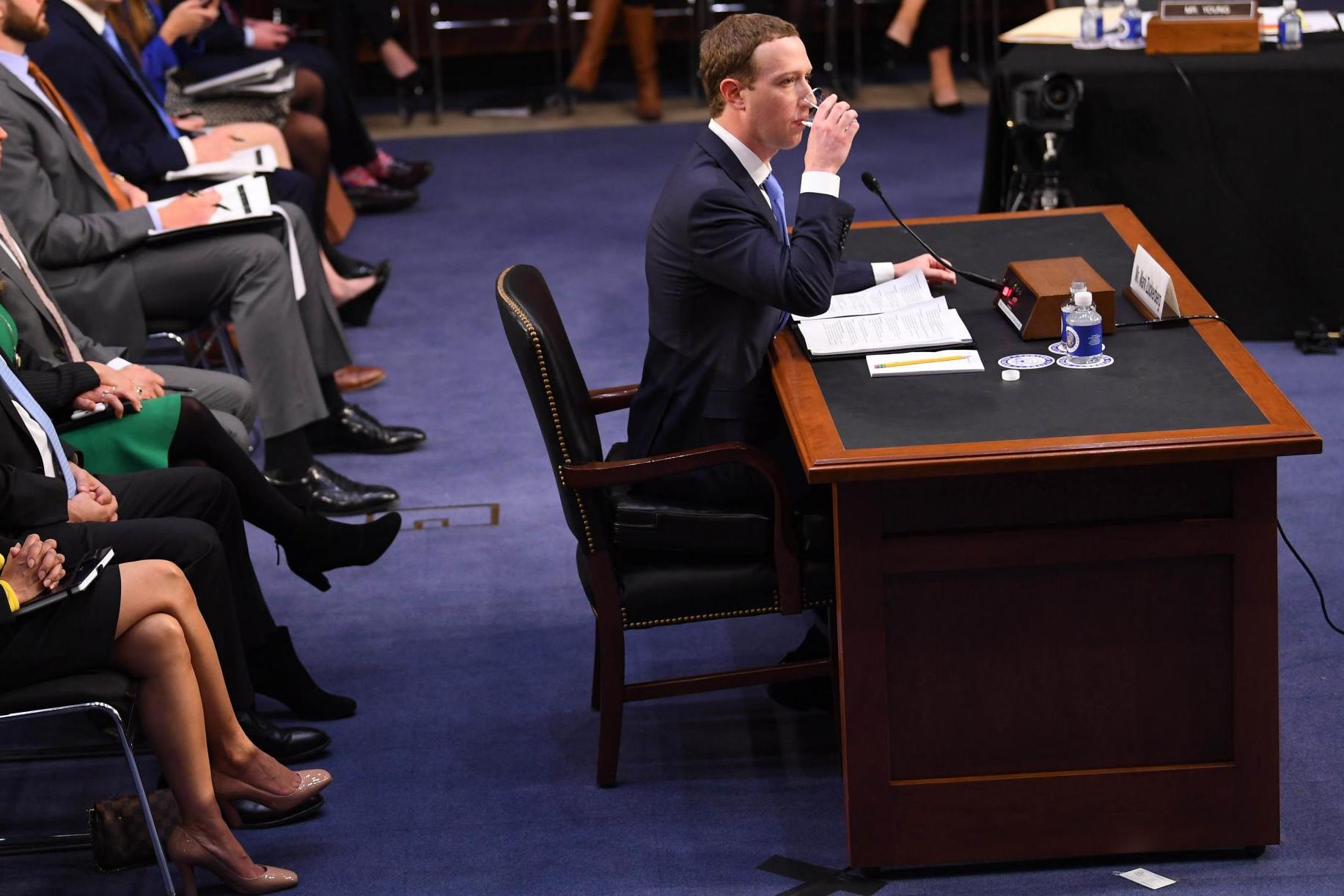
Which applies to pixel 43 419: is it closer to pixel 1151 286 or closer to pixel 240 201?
pixel 240 201

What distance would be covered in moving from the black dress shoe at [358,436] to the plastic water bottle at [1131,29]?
2.38 meters

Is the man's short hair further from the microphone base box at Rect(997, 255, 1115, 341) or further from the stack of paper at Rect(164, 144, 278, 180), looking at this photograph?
the stack of paper at Rect(164, 144, 278, 180)

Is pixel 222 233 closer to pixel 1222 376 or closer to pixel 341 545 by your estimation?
pixel 341 545

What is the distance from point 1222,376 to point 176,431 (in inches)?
74.6

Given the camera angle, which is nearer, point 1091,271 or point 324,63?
point 1091,271

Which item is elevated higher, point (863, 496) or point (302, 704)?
point (863, 496)

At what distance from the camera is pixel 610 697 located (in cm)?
287

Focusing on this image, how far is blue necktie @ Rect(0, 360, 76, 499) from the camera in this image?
2.88 metres

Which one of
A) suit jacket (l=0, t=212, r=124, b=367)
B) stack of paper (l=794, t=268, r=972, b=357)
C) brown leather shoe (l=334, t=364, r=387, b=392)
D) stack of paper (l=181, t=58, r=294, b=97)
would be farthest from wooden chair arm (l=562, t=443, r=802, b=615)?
stack of paper (l=181, t=58, r=294, b=97)

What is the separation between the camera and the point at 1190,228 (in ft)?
15.7

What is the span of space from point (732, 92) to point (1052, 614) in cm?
101

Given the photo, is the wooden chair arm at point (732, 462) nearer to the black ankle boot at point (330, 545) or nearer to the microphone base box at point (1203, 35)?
the black ankle boot at point (330, 545)

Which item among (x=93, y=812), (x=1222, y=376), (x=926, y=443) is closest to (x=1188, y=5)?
(x=1222, y=376)

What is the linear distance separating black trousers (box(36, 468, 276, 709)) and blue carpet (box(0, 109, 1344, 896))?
288mm
